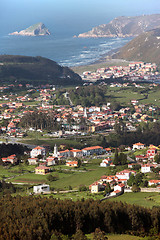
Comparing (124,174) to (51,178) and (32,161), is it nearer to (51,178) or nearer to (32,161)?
(51,178)

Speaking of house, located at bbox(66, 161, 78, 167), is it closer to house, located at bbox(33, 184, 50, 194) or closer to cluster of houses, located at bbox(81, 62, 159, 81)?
house, located at bbox(33, 184, 50, 194)

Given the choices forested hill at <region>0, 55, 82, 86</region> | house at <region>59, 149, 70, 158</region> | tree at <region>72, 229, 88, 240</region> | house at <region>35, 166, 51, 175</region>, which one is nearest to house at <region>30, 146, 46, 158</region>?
house at <region>59, 149, 70, 158</region>

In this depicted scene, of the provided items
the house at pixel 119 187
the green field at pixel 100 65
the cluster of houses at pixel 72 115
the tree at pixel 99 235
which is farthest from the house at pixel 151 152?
the green field at pixel 100 65

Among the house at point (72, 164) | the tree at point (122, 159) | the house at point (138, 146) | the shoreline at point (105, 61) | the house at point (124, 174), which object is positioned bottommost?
the house at point (138, 146)

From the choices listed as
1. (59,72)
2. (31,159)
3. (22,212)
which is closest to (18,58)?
(59,72)

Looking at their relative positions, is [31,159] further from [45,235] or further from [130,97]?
[130,97]

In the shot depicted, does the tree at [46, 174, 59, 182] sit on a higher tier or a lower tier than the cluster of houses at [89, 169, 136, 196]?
lower

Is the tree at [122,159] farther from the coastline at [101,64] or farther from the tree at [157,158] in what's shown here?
the coastline at [101,64]

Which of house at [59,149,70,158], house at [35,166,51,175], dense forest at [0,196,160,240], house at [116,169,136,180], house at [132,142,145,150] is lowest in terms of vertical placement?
house at [132,142,145,150]
